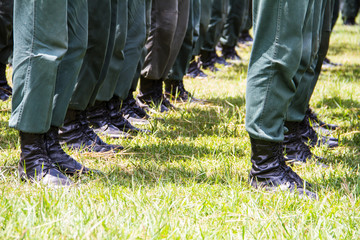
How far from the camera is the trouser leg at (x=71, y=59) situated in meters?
2.03

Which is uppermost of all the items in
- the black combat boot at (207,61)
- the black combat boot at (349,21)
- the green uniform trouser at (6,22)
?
the green uniform trouser at (6,22)

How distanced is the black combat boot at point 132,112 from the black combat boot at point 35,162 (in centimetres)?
126

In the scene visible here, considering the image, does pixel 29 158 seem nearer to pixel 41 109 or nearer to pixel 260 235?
pixel 41 109

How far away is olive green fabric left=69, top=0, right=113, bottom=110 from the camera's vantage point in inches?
93.1

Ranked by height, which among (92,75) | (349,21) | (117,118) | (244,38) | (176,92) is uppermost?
(92,75)

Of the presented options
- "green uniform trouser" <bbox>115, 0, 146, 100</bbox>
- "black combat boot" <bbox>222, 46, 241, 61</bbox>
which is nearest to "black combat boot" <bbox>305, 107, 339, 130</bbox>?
"green uniform trouser" <bbox>115, 0, 146, 100</bbox>

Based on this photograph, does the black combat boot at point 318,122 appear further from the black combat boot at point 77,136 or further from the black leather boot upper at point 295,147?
the black combat boot at point 77,136

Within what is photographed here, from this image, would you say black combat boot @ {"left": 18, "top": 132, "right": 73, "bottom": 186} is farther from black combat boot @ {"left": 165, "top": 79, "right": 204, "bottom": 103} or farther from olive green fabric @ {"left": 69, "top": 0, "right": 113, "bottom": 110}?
black combat boot @ {"left": 165, "top": 79, "right": 204, "bottom": 103}

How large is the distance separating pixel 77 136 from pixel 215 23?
11.7 feet

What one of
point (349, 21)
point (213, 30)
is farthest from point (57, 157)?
point (349, 21)

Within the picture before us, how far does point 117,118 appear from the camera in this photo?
3055 millimetres

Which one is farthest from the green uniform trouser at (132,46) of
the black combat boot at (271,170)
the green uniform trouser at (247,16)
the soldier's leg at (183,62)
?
the black combat boot at (271,170)

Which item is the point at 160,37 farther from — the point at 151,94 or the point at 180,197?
the point at 180,197

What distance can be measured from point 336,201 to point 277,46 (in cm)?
60
